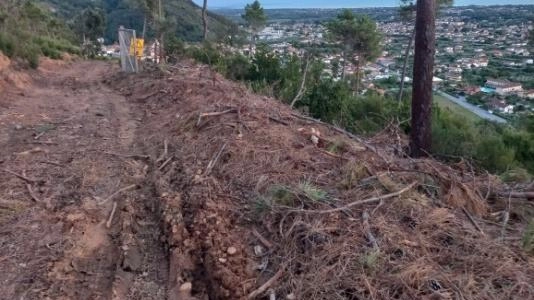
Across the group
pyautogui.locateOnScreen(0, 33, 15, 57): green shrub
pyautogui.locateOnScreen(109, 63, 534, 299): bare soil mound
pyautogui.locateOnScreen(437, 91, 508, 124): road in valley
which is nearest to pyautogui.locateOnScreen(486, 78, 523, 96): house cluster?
pyautogui.locateOnScreen(437, 91, 508, 124): road in valley

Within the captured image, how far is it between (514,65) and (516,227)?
30700 millimetres

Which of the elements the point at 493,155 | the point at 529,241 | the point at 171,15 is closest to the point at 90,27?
the point at 171,15

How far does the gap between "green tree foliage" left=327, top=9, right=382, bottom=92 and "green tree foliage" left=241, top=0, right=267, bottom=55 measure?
6.70 meters

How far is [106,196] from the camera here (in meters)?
4.30

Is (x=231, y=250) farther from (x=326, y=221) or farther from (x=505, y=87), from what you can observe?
(x=505, y=87)

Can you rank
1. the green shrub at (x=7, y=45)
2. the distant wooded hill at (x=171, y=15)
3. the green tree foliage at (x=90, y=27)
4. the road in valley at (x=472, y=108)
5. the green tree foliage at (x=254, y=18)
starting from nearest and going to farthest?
1. the green shrub at (x=7, y=45)
2. the road in valley at (x=472, y=108)
3. the green tree foliage at (x=254, y=18)
4. the green tree foliage at (x=90, y=27)
5. the distant wooded hill at (x=171, y=15)

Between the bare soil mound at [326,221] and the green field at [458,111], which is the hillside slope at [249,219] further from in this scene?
the green field at [458,111]

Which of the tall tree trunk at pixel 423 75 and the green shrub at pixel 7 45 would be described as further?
the green shrub at pixel 7 45

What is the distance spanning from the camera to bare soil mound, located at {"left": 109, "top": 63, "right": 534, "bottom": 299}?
9.31ft

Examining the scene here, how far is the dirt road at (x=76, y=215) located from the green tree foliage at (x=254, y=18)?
84.2 feet

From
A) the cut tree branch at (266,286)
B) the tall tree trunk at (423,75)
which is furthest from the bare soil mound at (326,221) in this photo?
the tall tree trunk at (423,75)

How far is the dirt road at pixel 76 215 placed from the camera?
306 centimetres

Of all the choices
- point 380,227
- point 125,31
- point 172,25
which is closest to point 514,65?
point 172,25

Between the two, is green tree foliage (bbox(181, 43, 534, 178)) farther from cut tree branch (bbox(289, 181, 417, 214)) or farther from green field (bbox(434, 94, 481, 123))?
cut tree branch (bbox(289, 181, 417, 214))
